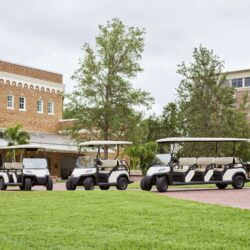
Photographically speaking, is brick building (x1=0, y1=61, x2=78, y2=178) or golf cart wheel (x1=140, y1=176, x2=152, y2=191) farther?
brick building (x1=0, y1=61, x2=78, y2=178)

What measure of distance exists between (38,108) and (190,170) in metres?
30.1

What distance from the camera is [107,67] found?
37344 mm

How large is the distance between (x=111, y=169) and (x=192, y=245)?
50.6 ft

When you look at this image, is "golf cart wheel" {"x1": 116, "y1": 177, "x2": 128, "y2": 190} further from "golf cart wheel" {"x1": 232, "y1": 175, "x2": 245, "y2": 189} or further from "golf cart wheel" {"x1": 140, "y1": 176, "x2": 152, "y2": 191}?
"golf cart wheel" {"x1": 232, "y1": 175, "x2": 245, "y2": 189}

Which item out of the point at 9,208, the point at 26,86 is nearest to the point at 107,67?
the point at 26,86

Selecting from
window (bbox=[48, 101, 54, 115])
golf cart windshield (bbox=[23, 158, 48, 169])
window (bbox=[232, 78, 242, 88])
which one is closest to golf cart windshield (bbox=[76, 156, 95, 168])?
golf cart windshield (bbox=[23, 158, 48, 169])

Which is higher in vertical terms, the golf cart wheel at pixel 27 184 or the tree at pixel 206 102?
the tree at pixel 206 102

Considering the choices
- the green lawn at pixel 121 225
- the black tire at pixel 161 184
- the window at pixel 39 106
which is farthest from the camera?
the window at pixel 39 106

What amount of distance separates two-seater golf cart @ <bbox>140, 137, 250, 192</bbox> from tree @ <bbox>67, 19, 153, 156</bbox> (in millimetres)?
12628

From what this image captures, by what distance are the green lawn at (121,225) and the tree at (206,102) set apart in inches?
708

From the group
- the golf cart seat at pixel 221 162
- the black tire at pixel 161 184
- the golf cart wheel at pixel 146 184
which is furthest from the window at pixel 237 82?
the black tire at pixel 161 184

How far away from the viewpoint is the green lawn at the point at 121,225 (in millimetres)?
8641

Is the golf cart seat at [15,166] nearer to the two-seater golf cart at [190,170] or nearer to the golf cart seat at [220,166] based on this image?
the two-seater golf cart at [190,170]

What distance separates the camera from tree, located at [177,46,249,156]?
3250 cm
